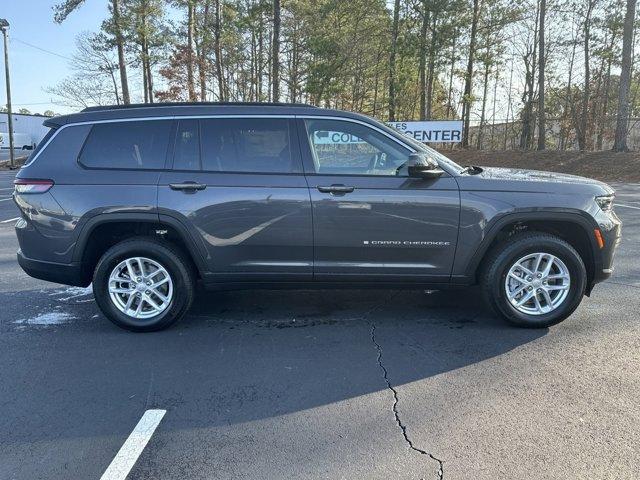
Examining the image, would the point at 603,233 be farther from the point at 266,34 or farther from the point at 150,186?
the point at 266,34

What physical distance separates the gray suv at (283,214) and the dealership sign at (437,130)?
17.1 meters

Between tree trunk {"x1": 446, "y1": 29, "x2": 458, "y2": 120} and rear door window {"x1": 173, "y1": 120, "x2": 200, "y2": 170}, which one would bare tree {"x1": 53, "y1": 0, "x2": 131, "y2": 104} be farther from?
rear door window {"x1": 173, "y1": 120, "x2": 200, "y2": 170}

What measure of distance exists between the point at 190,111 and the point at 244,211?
41.4 inches

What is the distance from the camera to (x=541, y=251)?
13.8ft

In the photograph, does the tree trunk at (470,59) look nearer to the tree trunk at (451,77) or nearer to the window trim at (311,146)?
the tree trunk at (451,77)

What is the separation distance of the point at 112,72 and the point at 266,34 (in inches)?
433

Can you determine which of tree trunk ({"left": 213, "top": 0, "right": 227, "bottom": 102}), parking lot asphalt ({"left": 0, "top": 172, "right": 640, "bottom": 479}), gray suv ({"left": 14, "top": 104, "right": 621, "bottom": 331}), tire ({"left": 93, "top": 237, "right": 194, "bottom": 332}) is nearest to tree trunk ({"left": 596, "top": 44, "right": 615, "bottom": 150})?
tree trunk ({"left": 213, "top": 0, "right": 227, "bottom": 102})

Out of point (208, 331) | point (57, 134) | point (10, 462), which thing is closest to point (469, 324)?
point (208, 331)

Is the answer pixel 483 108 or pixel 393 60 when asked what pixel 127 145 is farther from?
pixel 483 108

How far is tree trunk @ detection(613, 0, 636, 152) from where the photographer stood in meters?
20.1

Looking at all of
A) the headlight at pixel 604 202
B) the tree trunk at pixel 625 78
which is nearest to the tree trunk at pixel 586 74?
the tree trunk at pixel 625 78

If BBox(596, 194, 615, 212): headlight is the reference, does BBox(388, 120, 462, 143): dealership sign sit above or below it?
above

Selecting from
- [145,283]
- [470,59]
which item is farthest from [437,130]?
[145,283]

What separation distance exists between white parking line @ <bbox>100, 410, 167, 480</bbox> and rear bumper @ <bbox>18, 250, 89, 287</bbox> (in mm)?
1825
